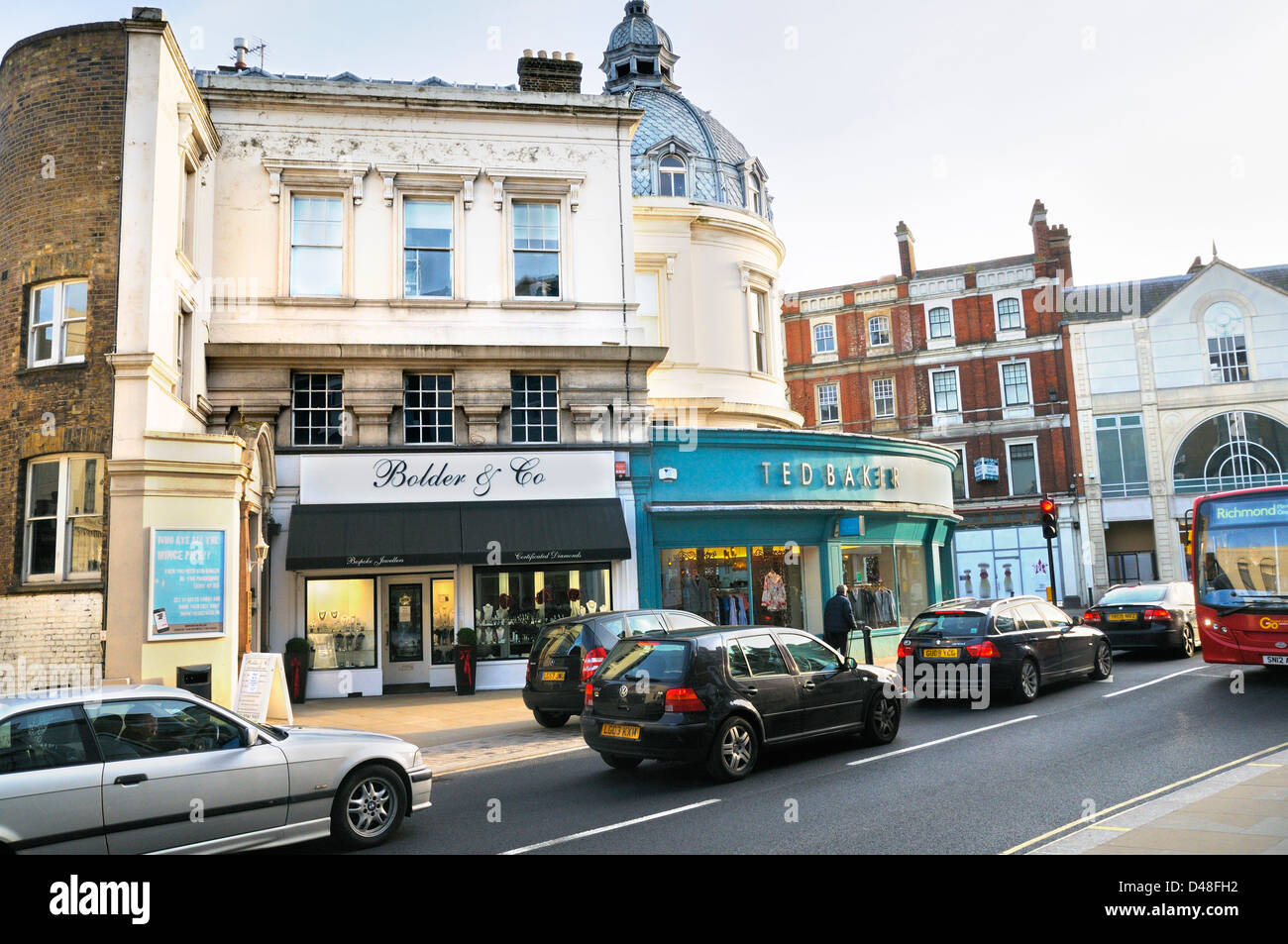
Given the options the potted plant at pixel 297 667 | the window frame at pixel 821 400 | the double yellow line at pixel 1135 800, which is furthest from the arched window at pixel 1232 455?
the potted plant at pixel 297 667

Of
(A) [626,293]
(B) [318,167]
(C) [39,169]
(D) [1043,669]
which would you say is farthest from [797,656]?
(B) [318,167]

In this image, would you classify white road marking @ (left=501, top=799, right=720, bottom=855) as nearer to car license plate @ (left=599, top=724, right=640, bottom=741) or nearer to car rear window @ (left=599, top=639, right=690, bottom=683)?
car license plate @ (left=599, top=724, right=640, bottom=741)

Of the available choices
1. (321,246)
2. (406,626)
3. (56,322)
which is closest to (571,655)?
(406,626)

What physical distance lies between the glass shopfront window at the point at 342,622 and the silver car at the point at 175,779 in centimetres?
1125

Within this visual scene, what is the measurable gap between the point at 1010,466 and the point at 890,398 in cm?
639

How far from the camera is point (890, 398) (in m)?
46.2

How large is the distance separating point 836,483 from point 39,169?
16.3m

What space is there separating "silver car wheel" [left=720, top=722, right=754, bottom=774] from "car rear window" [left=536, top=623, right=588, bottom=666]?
388 centimetres

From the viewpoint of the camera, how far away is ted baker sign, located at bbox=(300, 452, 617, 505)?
18469 millimetres

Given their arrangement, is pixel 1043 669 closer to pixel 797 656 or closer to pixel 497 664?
pixel 797 656

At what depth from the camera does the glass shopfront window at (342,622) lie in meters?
18.3

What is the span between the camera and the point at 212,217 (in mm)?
18891

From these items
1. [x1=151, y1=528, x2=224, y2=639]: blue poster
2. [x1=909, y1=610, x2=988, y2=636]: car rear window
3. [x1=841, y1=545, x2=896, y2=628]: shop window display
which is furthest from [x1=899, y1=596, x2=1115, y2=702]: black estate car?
[x1=151, y1=528, x2=224, y2=639]: blue poster

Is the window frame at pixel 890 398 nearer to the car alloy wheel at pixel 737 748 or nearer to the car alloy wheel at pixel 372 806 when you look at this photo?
the car alloy wheel at pixel 737 748
